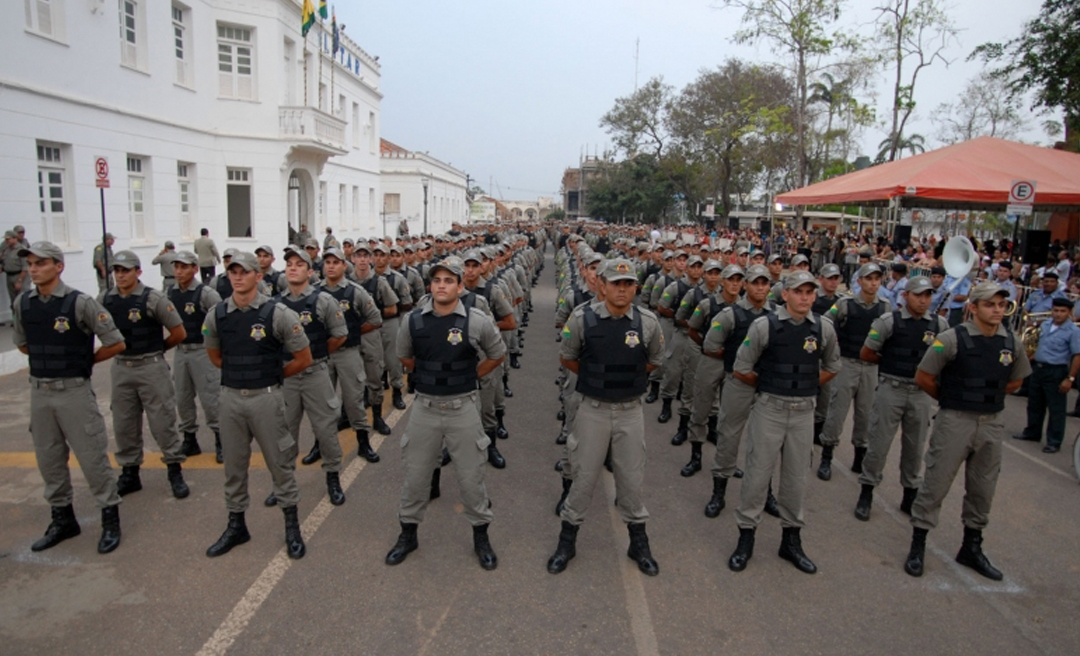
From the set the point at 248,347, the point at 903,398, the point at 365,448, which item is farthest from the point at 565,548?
the point at 903,398

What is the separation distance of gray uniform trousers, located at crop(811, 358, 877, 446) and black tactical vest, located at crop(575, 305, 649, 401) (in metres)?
3.11

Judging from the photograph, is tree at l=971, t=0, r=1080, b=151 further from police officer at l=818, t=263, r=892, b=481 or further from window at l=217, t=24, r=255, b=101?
window at l=217, t=24, r=255, b=101

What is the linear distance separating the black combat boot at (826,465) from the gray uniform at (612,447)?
2.98 metres

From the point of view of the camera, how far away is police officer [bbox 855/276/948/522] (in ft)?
20.0

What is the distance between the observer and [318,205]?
27062 millimetres

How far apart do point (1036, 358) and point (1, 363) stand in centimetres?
1462

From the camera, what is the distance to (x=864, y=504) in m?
6.12

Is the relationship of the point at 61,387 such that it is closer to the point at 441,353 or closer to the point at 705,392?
the point at 441,353

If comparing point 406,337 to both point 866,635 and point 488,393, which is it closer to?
point 488,393

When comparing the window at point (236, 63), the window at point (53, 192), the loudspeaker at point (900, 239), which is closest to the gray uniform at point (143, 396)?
the window at point (53, 192)

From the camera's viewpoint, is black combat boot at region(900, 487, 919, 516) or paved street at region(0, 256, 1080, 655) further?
black combat boot at region(900, 487, 919, 516)

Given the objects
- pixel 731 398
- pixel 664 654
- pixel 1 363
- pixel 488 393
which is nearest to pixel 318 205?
pixel 1 363

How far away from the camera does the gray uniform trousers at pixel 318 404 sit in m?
5.91

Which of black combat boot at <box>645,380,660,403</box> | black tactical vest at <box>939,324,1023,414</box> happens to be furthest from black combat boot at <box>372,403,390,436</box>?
black tactical vest at <box>939,324,1023,414</box>
